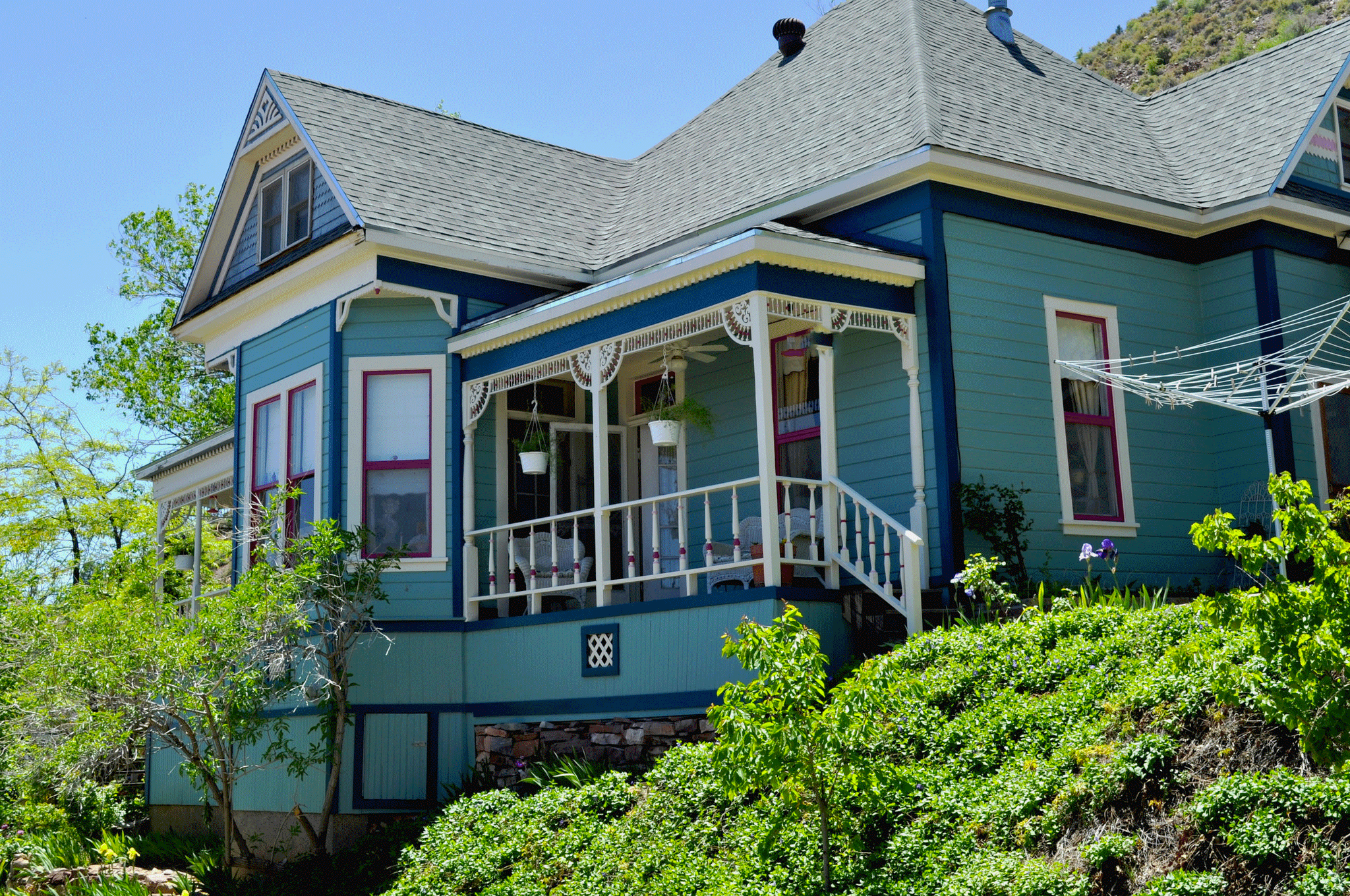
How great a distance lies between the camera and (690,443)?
543 inches

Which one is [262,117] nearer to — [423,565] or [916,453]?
[423,565]

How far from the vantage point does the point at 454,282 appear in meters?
13.3

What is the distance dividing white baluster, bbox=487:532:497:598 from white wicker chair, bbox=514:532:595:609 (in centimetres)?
21

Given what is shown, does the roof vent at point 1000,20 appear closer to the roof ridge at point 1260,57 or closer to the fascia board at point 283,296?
the roof ridge at point 1260,57

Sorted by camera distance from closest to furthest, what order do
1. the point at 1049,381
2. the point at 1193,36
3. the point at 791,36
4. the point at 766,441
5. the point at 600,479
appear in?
the point at 766,441
the point at 600,479
the point at 1049,381
the point at 791,36
the point at 1193,36

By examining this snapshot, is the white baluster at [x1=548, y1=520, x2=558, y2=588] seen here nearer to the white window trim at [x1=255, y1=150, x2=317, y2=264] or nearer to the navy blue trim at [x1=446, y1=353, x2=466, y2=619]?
the navy blue trim at [x1=446, y1=353, x2=466, y2=619]

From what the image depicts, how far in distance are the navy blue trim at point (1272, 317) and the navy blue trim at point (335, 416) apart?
877 cm

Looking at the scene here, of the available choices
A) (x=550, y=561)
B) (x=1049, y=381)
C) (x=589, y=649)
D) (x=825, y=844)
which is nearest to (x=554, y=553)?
(x=589, y=649)

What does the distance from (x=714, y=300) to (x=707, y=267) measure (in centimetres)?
26

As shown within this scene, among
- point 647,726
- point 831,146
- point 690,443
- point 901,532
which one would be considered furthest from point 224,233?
point 901,532

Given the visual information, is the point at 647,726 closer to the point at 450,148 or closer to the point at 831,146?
the point at 831,146

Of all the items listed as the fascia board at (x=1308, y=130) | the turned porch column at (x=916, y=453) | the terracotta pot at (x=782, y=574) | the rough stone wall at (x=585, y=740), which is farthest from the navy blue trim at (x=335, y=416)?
the fascia board at (x=1308, y=130)

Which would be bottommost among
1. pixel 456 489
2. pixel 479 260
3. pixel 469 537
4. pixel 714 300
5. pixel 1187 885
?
pixel 1187 885

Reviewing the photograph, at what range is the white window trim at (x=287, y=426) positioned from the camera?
43.7 feet
